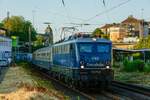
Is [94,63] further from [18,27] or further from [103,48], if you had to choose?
[18,27]

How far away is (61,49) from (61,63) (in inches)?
38.7

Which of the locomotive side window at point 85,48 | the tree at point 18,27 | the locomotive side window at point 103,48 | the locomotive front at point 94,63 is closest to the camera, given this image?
the locomotive front at point 94,63

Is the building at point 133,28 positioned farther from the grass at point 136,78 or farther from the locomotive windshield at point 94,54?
the locomotive windshield at point 94,54

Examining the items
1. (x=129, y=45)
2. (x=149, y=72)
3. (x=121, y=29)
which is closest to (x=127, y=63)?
(x=149, y=72)

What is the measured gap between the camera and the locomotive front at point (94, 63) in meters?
27.9

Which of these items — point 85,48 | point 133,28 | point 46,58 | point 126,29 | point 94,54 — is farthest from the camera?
point 126,29

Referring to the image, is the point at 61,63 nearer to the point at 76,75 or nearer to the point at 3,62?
the point at 76,75

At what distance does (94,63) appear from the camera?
Result: 1110 inches

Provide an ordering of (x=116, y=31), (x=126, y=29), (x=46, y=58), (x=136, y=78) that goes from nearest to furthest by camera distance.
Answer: (x=136, y=78), (x=46, y=58), (x=116, y=31), (x=126, y=29)

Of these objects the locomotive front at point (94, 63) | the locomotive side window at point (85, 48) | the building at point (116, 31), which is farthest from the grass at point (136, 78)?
the building at point (116, 31)

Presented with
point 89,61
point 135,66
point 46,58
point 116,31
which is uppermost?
point 116,31

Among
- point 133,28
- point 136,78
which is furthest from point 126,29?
point 136,78

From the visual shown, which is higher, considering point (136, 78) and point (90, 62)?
point (90, 62)

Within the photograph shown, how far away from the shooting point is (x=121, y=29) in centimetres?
18925
